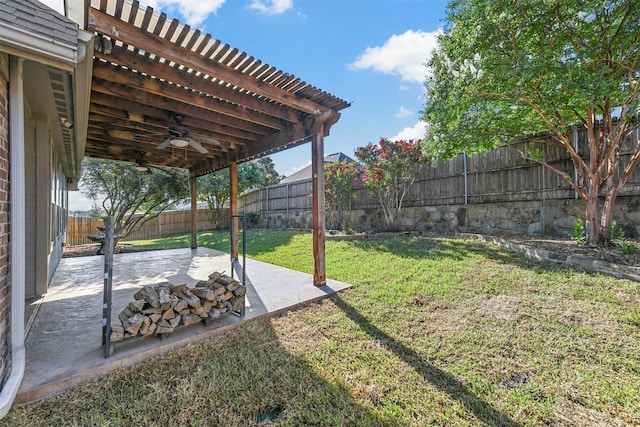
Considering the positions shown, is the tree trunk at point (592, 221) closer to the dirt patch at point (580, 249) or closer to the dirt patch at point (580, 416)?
the dirt patch at point (580, 249)

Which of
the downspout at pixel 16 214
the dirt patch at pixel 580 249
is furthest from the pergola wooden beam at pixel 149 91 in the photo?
the dirt patch at pixel 580 249

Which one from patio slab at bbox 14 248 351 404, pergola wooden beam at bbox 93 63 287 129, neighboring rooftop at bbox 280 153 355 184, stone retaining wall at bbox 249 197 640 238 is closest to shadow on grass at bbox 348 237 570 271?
stone retaining wall at bbox 249 197 640 238

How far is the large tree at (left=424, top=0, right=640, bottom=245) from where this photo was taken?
3.51 meters

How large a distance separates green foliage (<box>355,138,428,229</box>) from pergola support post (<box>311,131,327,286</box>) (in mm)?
3667

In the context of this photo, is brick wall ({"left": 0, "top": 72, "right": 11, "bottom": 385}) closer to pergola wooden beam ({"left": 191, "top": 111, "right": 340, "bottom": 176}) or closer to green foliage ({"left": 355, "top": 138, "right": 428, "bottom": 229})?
pergola wooden beam ({"left": 191, "top": 111, "right": 340, "bottom": 176})

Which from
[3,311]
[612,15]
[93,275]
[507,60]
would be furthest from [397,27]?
[93,275]

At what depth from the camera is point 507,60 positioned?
3.88 metres

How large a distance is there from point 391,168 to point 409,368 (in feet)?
18.9

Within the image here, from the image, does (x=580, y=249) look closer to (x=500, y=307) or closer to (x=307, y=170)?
(x=500, y=307)

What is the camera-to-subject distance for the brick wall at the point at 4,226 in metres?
1.61

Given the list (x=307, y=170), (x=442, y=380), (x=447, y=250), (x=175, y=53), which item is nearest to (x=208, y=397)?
(x=442, y=380)

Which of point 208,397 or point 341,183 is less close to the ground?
point 341,183

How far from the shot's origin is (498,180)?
6211mm

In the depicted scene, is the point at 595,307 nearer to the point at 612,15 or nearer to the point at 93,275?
the point at 612,15
